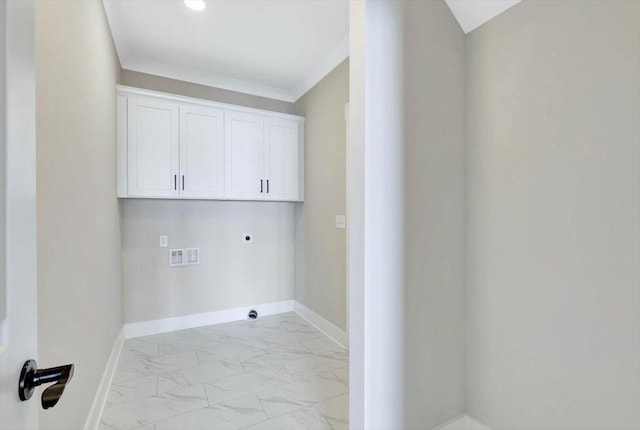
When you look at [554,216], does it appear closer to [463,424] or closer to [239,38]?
[463,424]

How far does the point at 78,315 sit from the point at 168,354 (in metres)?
1.41

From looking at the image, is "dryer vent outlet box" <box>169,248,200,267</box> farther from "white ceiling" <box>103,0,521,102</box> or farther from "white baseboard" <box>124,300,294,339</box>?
"white ceiling" <box>103,0,521,102</box>

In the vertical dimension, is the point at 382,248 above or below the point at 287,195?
below

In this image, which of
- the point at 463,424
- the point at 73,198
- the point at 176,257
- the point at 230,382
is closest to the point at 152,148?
the point at 176,257

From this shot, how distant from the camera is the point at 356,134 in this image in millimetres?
1404

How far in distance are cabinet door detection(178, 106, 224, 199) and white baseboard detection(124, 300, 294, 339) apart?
4.44 feet

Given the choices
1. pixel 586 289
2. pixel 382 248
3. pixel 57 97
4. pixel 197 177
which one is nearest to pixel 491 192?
pixel 586 289

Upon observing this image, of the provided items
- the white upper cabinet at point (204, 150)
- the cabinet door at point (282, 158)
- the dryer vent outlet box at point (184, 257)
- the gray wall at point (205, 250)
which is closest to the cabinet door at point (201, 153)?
the white upper cabinet at point (204, 150)

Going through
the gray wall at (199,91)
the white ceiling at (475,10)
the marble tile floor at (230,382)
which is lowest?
the marble tile floor at (230,382)

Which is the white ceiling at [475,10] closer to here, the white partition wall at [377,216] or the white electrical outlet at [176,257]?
the white partition wall at [377,216]

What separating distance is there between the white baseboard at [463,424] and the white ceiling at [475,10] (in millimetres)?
2154

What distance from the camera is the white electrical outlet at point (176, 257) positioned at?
3209 millimetres

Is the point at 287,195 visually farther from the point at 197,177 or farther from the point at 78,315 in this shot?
the point at 78,315

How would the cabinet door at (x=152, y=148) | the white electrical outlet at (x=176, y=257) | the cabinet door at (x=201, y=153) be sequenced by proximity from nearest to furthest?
the cabinet door at (x=152, y=148) < the cabinet door at (x=201, y=153) < the white electrical outlet at (x=176, y=257)
